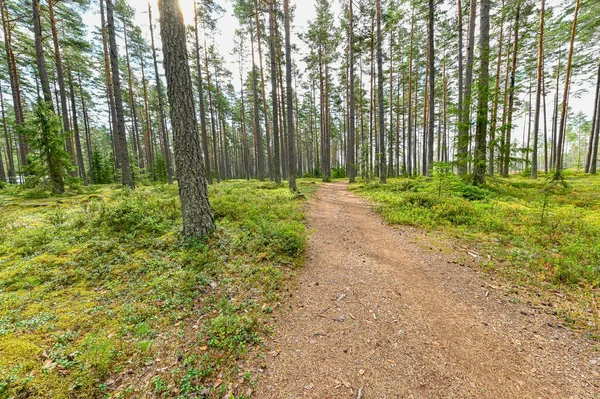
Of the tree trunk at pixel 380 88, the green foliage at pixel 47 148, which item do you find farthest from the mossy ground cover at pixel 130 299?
the tree trunk at pixel 380 88

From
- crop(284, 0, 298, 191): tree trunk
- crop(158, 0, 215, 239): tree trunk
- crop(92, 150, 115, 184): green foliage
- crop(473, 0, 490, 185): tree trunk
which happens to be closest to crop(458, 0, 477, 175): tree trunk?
crop(473, 0, 490, 185): tree trunk

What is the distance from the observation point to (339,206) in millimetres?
9539

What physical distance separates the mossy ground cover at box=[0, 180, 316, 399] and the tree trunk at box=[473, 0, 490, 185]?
854 cm

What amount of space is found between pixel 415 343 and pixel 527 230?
523cm

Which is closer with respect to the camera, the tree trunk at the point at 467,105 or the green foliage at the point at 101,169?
the tree trunk at the point at 467,105

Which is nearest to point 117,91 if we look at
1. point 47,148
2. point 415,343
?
point 47,148

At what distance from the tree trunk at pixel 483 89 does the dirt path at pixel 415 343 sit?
280 inches

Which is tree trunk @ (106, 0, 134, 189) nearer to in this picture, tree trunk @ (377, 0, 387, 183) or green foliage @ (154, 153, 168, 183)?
green foliage @ (154, 153, 168, 183)

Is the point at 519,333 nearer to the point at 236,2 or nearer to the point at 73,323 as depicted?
the point at 73,323

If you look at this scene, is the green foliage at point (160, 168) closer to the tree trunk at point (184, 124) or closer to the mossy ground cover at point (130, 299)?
the mossy ground cover at point (130, 299)

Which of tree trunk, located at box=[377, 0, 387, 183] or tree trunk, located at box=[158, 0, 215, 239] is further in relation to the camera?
tree trunk, located at box=[377, 0, 387, 183]

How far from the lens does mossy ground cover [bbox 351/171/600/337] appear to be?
3578 mm

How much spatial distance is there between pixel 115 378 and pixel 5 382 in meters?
0.80

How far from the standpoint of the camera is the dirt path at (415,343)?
2.18 meters
